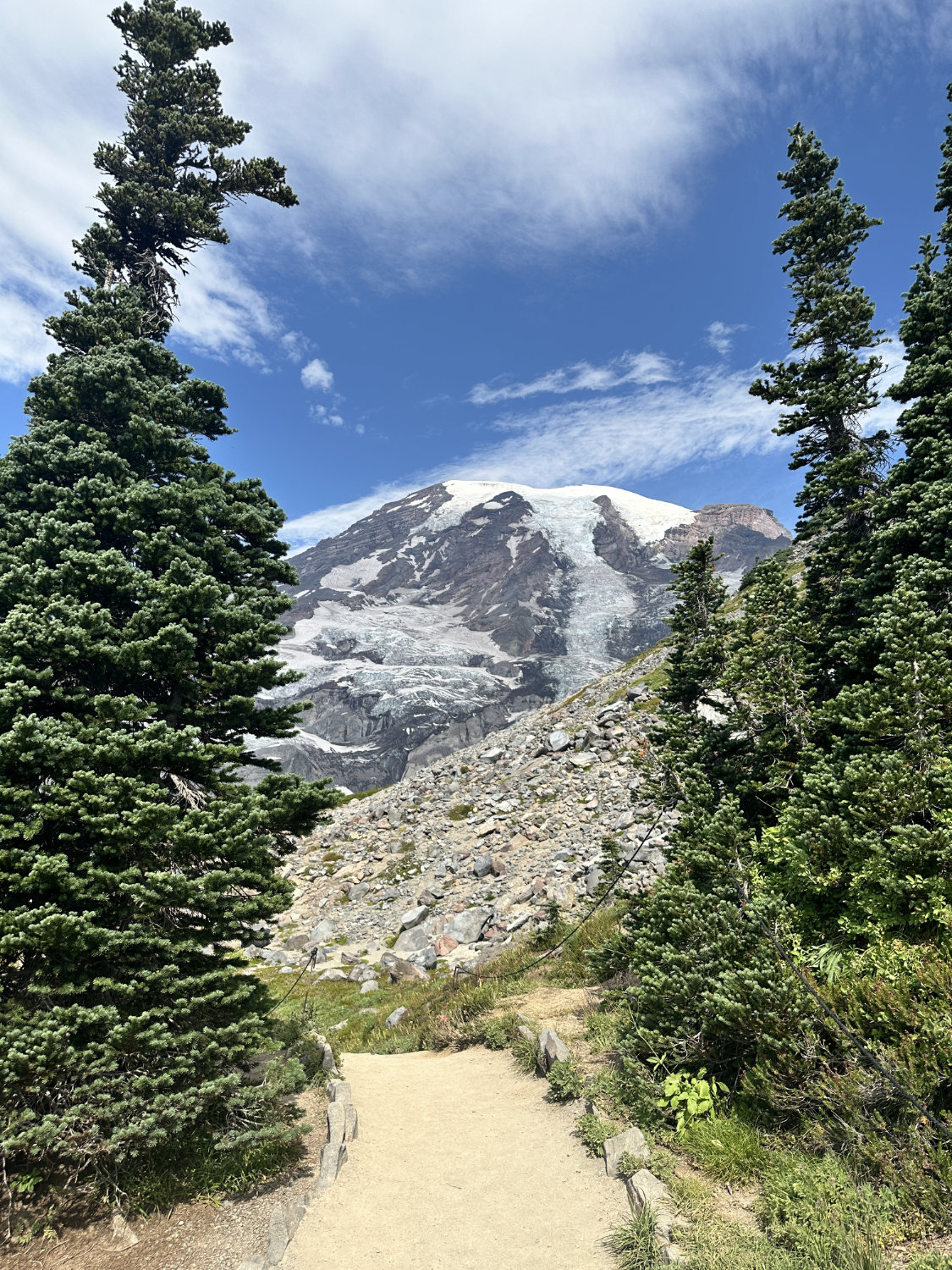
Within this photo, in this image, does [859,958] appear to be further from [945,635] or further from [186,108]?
[186,108]

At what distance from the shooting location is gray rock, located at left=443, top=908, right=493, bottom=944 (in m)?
21.3

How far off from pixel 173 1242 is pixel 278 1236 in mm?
1147

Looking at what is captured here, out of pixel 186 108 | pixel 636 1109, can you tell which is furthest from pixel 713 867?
pixel 186 108

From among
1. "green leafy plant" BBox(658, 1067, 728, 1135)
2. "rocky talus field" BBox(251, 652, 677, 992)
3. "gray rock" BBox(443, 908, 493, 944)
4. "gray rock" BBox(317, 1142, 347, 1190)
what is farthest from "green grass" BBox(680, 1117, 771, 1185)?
"gray rock" BBox(443, 908, 493, 944)

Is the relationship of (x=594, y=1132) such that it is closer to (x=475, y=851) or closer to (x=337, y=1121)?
(x=337, y=1121)

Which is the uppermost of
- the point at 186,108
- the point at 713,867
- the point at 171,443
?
the point at 186,108

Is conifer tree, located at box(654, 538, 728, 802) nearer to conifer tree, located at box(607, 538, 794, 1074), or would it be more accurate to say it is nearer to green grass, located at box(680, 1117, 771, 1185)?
conifer tree, located at box(607, 538, 794, 1074)

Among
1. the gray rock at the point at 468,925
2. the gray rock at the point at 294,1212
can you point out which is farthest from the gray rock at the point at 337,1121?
the gray rock at the point at 468,925

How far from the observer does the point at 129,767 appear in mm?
7309

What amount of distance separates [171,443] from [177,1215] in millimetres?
Answer: 10778

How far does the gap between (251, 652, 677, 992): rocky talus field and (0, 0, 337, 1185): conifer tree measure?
10381 mm

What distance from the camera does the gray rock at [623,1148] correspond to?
7039 mm

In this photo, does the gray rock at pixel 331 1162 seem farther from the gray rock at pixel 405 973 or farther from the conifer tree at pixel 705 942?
the gray rock at pixel 405 973

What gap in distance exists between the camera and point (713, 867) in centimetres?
880
